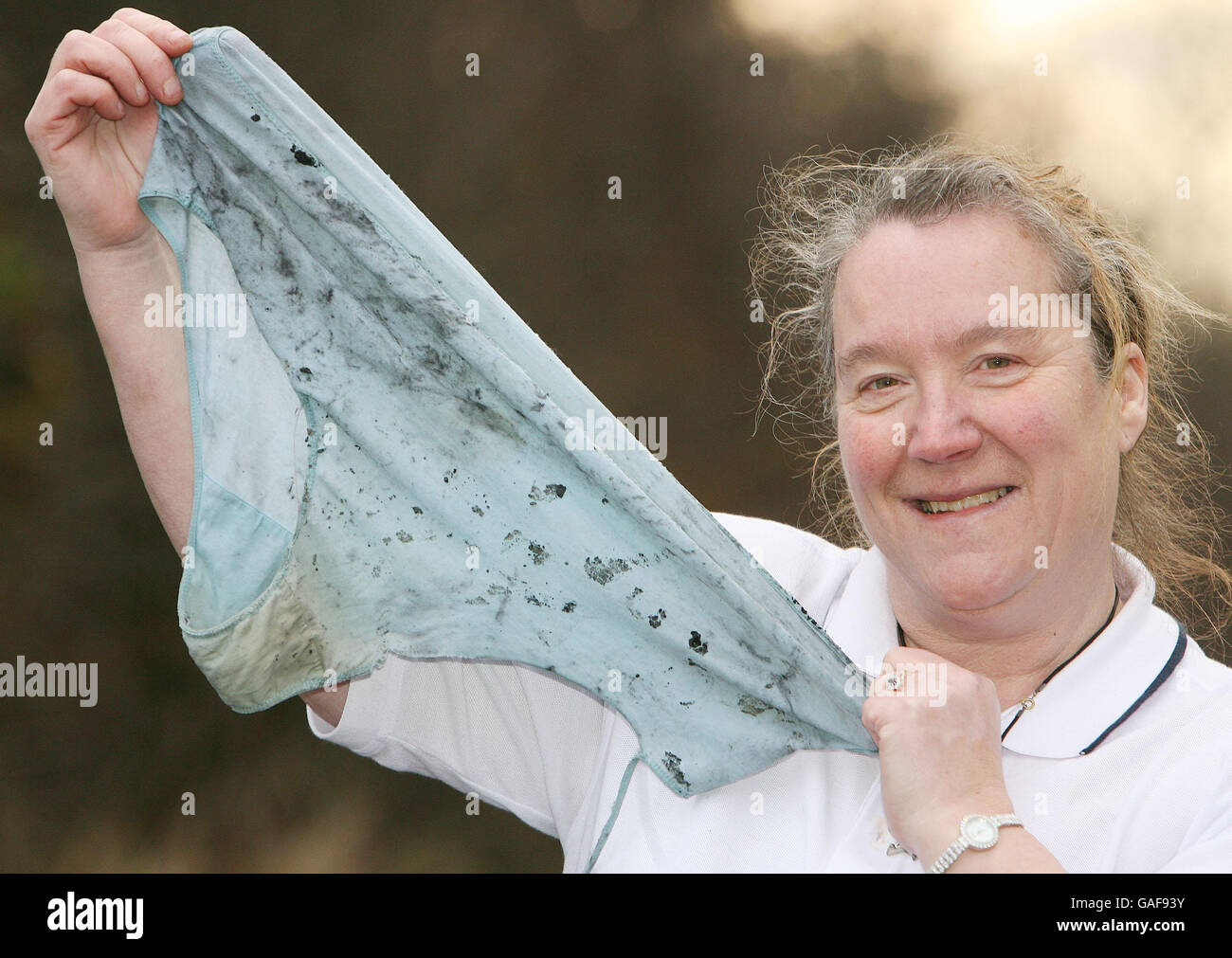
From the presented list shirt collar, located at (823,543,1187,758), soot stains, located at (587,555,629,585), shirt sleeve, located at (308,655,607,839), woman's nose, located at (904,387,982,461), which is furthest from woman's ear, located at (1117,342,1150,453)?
shirt sleeve, located at (308,655,607,839)

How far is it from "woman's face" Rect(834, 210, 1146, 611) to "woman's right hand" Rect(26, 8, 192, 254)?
3.17ft

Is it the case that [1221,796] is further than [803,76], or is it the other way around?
[803,76]

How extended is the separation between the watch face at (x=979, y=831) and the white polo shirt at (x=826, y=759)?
2 centimetres

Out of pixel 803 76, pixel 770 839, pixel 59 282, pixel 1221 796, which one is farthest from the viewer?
pixel 803 76

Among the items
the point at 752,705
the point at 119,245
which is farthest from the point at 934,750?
the point at 119,245

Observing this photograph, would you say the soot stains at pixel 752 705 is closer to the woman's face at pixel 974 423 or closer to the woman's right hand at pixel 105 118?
the woman's face at pixel 974 423

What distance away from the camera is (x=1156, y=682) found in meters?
1.61

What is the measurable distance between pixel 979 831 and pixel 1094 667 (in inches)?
14.3

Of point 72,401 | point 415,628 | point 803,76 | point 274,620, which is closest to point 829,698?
point 415,628

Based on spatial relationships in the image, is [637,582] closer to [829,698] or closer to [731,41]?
[829,698]

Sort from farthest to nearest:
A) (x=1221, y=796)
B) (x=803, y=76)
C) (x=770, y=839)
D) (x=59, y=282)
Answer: (x=803, y=76), (x=59, y=282), (x=770, y=839), (x=1221, y=796)

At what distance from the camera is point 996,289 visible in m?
1.65

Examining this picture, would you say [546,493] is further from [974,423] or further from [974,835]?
[974,835]

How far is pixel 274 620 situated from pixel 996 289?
1.03 metres
